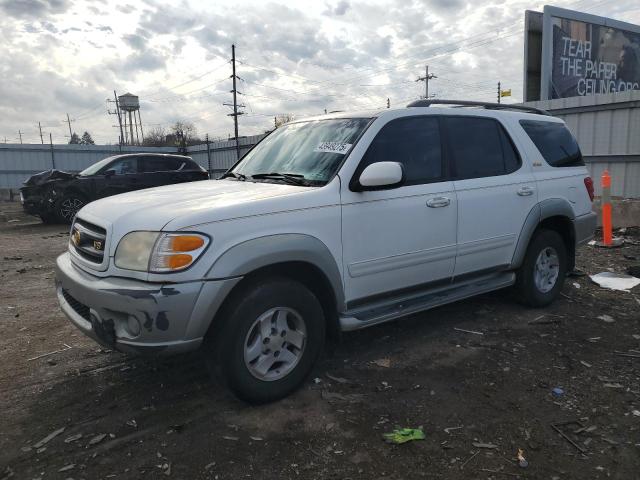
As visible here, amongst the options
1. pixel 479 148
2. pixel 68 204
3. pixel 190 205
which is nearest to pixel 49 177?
pixel 68 204

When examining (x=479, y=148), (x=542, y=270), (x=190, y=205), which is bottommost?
(x=542, y=270)

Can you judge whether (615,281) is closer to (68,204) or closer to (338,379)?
(338,379)

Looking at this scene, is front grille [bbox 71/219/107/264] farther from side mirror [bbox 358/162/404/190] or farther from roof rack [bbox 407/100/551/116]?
roof rack [bbox 407/100/551/116]

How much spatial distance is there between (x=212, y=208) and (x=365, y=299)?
4.29 feet

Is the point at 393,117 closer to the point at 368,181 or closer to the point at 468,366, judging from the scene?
the point at 368,181

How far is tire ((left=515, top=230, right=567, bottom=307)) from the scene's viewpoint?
491cm

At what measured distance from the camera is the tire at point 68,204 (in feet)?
41.8

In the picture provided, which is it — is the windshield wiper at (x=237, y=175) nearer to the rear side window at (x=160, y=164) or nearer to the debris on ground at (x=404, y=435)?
the debris on ground at (x=404, y=435)

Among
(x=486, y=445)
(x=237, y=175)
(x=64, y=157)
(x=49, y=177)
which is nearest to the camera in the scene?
(x=486, y=445)

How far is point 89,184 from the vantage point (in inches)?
502

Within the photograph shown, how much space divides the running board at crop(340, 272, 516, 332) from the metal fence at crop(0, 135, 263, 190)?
1775 centimetres

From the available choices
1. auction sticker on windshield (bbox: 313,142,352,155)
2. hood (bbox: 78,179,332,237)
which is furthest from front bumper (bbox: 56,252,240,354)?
auction sticker on windshield (bbox: 313,142,352,155)

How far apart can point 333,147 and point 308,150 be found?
0.84 feet

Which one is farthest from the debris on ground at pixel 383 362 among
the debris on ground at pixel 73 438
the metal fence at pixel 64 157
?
the metal fence at pixel 64 157
